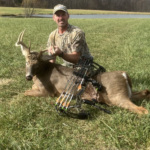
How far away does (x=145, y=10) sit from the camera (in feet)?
360

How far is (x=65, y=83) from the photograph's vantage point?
3949mm

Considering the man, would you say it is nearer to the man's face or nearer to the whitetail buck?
the man's face

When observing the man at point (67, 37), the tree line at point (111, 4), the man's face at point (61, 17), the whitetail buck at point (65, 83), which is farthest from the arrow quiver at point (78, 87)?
the tree line at point (111, 4)

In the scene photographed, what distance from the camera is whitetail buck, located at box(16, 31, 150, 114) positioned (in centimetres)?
352

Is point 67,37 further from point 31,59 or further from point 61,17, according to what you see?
A: point 31,59

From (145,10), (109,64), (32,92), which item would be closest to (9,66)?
(32,92)

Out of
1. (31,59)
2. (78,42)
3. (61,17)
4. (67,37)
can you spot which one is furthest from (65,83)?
(61,17)

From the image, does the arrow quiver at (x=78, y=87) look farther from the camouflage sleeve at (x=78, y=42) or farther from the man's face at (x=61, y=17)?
the man's face at (x=61, y=17)

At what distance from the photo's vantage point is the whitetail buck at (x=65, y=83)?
3.52m

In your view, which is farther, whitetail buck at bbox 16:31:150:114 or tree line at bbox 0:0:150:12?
tree line at bbox 0:0:150:12

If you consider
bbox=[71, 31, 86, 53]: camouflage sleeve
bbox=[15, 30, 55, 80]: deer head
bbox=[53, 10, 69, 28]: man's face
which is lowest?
bbox=[15, 30, 55, 80]: deer head

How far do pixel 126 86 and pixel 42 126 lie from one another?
5.68ft

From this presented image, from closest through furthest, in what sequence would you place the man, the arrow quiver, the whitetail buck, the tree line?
the arrow quiver, the whitetail buck, the man, the tree line

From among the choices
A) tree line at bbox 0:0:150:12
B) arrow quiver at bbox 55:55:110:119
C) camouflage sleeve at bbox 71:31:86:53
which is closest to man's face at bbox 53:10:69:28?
camouflage sleeve at bbox 71:31:86:53
